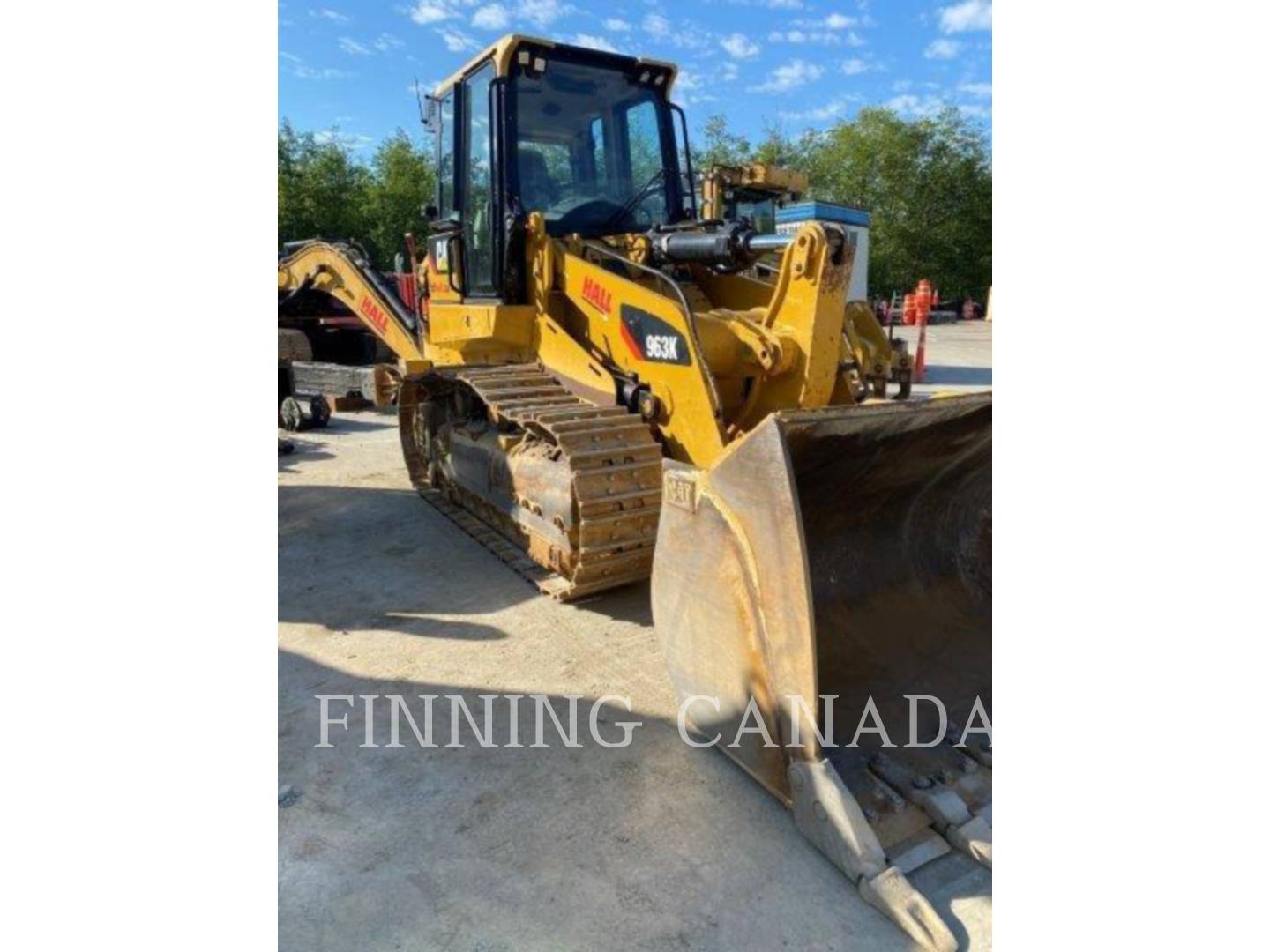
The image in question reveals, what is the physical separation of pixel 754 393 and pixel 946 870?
231 centimetres

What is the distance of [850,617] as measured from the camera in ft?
10.0

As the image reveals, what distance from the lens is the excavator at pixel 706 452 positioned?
7.50ft

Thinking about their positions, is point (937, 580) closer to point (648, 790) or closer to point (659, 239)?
point (648, 790)

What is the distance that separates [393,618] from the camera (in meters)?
3.82

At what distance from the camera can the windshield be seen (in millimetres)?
4660

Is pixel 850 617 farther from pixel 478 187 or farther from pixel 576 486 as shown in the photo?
pixel 478 187

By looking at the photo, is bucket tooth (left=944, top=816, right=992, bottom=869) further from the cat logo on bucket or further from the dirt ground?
the cat logo on bucket

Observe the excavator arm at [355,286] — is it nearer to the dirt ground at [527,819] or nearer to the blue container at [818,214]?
the dirt ground at [527,819]

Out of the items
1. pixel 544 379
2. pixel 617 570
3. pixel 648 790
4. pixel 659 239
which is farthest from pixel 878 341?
pixel 648 790

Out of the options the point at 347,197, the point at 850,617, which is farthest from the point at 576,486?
the point at 347,197

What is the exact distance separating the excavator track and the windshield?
1037 millimetres

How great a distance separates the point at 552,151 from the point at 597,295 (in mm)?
1184

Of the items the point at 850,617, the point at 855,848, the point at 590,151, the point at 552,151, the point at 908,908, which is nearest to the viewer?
the point at 908,908

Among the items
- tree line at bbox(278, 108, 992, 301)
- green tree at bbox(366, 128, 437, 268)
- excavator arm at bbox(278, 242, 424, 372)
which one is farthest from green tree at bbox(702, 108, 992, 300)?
excavator arm at bbox(278, 242, 424, 372)
